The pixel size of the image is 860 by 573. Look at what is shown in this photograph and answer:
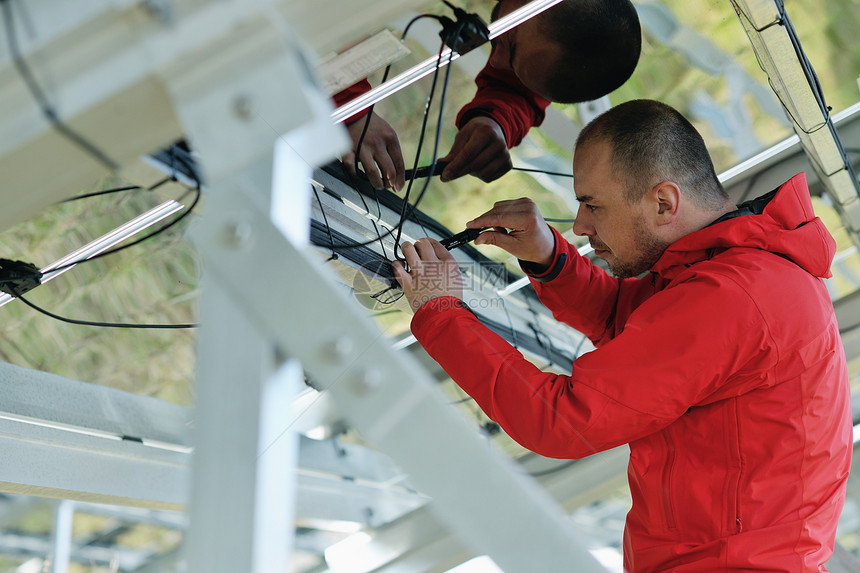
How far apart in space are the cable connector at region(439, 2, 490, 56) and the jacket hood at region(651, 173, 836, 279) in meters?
0.41

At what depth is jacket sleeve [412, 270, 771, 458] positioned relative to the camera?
0.99m

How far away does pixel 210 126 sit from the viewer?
497 mm

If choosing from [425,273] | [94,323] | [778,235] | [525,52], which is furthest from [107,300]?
[778,235]

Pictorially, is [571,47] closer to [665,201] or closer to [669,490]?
[665,201]

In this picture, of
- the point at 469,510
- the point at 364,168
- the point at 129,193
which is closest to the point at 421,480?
the point at 469,510

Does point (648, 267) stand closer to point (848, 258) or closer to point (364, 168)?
point (364, 168)

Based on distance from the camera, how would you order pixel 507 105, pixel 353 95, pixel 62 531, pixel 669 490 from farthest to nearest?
pixel 62 531, pixel 507 105, pixel 669 490, pixel 353 95

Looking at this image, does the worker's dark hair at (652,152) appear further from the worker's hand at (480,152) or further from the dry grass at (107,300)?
the dry grass at (107,300)

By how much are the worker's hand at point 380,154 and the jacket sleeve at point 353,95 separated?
1 centimetres

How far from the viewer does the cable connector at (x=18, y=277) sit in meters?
1.36

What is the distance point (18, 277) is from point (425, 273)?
700 mm

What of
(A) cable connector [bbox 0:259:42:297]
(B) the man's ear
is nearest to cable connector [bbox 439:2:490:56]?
(B) the man's ear

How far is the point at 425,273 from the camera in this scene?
1.13 metres

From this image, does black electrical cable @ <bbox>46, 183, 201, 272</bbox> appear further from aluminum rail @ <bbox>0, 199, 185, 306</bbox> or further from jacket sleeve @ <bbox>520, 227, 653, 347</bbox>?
jacket sleeve @ <bbox>520, 227, 653, 347</bbox>
